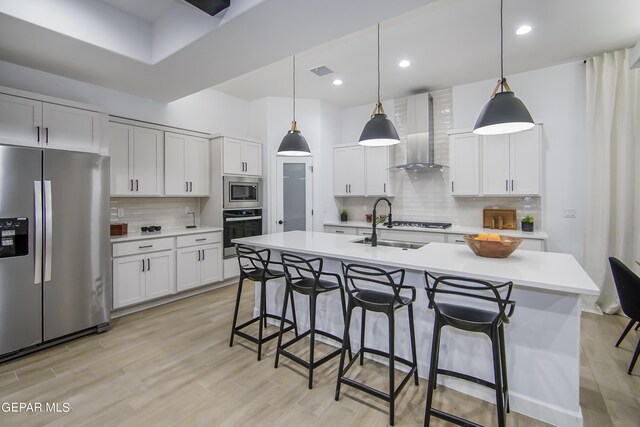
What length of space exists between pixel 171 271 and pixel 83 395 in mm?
1913

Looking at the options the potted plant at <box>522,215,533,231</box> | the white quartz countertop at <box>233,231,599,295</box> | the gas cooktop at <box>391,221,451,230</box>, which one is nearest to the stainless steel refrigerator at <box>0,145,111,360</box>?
the white quartz countertop at <box>233,231,599,295</box>

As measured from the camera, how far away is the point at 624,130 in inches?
138

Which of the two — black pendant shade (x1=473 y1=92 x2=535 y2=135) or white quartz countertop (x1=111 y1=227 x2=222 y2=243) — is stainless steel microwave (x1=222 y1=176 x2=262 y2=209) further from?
black pendant shade (x1=473 y1=92 x2=535 y2=135)

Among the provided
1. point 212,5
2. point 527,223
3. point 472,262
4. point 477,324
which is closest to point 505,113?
point 472,262

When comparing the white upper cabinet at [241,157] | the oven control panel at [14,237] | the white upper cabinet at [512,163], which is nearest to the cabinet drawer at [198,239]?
the white upper cabinet at [241,157]

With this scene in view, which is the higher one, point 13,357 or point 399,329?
point 399,329

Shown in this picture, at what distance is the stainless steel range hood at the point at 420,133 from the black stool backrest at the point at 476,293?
292 cm

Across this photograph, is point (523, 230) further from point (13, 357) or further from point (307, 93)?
point (13, 357)

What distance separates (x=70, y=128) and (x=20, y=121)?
37cm

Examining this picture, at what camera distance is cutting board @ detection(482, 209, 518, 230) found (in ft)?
14.0

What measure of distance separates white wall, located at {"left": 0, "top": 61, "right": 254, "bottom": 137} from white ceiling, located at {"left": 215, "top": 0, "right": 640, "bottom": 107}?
1.28 feet

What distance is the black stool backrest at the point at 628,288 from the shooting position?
2.33 m

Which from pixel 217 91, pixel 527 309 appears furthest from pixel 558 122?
pixel 217 91

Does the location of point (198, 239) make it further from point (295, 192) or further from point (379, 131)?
point (379, 131)
